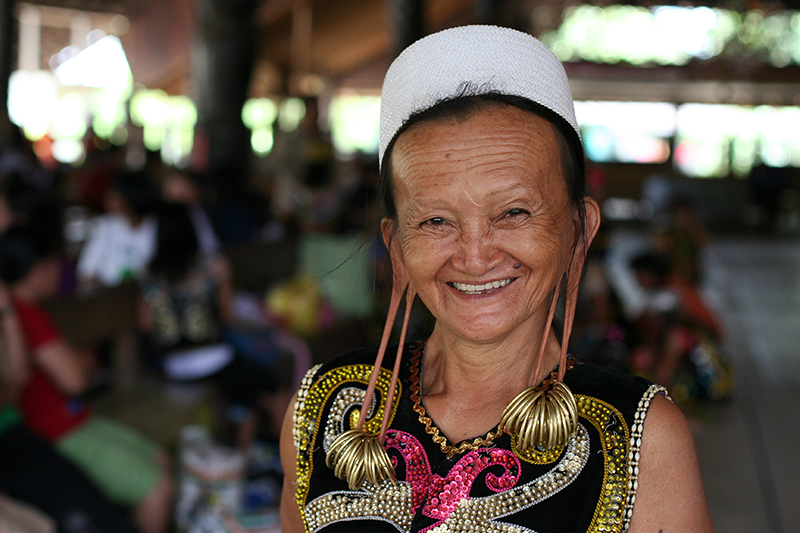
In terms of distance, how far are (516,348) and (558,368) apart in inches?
2.9

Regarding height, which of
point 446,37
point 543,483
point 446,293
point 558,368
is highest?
point 446,37

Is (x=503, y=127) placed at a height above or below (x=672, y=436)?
above

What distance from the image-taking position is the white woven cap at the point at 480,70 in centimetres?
111

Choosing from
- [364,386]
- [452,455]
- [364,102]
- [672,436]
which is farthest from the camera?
[364,102]

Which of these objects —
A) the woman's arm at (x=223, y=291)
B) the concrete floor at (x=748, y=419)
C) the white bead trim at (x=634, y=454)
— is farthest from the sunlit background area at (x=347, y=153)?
the white bead trim at (x=634, y=454)

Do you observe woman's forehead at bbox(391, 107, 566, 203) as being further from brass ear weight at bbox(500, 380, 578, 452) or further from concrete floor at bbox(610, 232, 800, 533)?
concrete floor at bbox(610, 232, 800, 533)

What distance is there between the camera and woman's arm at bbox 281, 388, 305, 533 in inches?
51.8

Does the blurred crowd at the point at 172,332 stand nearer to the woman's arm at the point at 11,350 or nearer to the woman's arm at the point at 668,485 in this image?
the woman's arm at the point at 11,350

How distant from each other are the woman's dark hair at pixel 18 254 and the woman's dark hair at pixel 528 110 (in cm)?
229

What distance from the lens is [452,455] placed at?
117 cm

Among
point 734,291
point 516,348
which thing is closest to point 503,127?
point 516,348

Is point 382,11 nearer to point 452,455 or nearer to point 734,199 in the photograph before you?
point 734,199

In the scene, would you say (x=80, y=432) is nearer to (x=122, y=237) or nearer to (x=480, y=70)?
(x=122, y=237)

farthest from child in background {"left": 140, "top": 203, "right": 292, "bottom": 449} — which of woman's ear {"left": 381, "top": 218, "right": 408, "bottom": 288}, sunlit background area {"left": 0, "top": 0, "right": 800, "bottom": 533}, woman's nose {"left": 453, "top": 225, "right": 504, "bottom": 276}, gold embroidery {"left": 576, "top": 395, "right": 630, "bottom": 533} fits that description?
gold embroidery {"left": 576, "top": 395, "right": 630, "bottom": 533}
